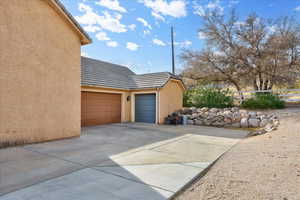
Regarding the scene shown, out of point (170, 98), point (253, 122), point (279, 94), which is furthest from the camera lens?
point (279, 94)

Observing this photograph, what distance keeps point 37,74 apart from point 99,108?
5.10 meters

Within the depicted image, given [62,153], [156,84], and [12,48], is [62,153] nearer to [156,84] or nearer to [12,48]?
[12,48]

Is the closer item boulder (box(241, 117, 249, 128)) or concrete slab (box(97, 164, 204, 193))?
concrete slab (box(97, 164, 204, 193))

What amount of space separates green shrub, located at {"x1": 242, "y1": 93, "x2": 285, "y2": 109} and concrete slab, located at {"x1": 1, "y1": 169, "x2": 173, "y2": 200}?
526 inches

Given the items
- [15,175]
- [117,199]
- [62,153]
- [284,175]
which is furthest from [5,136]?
[284,175]

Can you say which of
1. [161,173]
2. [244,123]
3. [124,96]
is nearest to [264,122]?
[244,123]

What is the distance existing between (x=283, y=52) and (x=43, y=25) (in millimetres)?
17991

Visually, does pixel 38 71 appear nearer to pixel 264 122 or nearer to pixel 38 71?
pixel 38 71

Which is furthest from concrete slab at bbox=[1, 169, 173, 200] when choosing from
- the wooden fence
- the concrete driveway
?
the wooden fence

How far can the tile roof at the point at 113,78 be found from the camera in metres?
10.7

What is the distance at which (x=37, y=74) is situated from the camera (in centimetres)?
614

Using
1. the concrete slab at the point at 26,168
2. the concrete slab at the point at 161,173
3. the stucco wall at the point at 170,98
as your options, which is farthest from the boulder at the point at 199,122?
the concrete slab at the point at 26,168

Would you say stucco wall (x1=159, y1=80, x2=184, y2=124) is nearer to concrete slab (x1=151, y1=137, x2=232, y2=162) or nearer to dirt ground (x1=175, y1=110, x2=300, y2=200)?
Result: concrete slab (x1=151, y1=137, x2=232, y2=162)

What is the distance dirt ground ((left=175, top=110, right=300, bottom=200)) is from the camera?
2.72 meters
